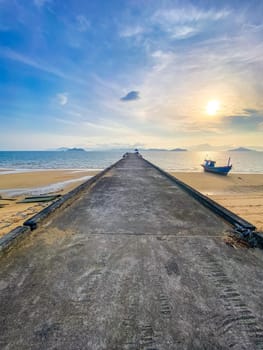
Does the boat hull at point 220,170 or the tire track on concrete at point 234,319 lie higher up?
the tire track on concrete at point 234,319

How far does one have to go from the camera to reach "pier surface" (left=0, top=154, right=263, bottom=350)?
1235mm

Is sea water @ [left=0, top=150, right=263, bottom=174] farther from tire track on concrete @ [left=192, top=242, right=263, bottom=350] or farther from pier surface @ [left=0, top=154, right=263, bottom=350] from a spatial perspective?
tire track on concrete @ [left=192, top=242, right=263, bottom=350]

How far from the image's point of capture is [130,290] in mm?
1645

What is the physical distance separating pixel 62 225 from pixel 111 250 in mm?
1238

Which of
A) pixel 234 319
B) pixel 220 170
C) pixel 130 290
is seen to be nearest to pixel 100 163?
pixel 220 170

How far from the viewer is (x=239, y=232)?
2814mm

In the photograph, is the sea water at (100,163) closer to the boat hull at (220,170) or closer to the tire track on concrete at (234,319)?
the boat hull at (220,170)

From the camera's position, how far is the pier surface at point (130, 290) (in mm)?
1235

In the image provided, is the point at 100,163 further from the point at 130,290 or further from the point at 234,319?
the point at 234,319

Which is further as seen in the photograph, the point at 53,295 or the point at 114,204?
the point at 114,204

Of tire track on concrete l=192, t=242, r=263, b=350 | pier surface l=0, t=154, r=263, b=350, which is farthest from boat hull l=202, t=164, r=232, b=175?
tire track on concrete l=192, t=242, r=263, b=350

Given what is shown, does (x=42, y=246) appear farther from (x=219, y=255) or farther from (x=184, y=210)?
(x=184, y=210)

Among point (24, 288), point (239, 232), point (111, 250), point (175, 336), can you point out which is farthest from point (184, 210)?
point (24, 288)

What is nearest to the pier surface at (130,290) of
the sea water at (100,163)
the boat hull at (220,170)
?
the boat hull at (220,170)
